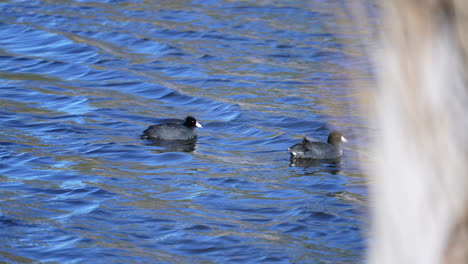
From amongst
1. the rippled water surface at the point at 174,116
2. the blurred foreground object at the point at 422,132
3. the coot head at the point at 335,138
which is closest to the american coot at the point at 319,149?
the coot head at the point at 335,138

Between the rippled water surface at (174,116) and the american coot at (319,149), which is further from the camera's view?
the american coot at (319,149)

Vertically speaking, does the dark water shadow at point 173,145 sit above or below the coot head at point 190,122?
below

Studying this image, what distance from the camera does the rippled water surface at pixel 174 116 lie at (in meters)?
8.59

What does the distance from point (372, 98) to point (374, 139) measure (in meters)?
0.23

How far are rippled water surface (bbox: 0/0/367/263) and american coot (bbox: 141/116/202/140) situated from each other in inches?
7.8

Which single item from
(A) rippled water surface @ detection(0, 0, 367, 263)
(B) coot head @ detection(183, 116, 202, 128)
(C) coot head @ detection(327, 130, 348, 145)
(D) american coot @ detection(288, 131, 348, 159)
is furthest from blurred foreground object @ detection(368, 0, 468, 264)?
(B) coot head @ detection(183, 116, 202, 128)

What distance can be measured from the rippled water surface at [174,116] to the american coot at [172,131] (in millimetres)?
198

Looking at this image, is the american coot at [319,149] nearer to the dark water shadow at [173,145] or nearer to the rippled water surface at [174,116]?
the rippled water surface at [174,116]

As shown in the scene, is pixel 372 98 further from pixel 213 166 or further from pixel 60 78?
pixel 60 78

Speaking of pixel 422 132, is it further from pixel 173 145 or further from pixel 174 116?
pixel 174 116

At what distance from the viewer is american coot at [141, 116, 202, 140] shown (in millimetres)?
12312

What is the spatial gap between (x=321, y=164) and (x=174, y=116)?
10.7ft

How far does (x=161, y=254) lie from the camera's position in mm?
8242

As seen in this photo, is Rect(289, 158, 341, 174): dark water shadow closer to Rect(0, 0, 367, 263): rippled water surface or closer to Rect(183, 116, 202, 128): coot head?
Rect(0, 0, 367, 263): rippled water surface
